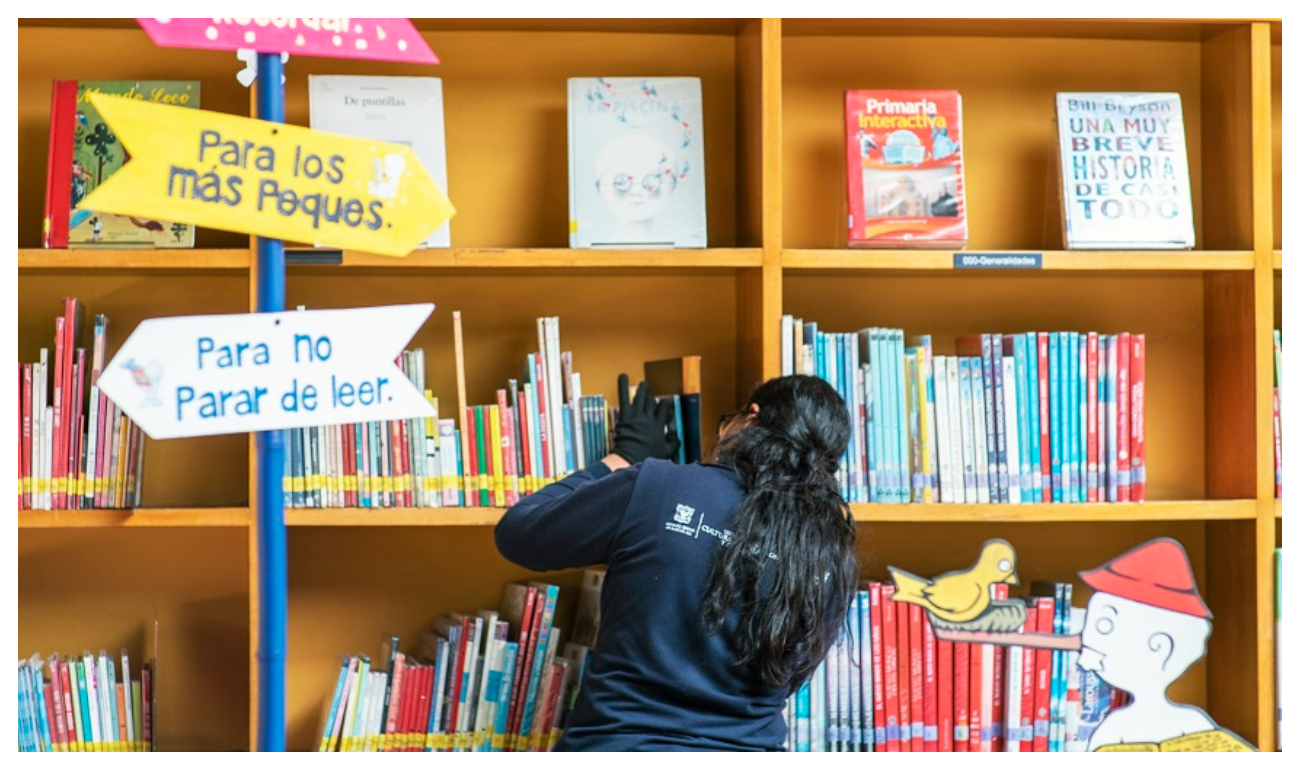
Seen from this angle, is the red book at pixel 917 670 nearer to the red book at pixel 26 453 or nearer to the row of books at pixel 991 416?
the row of books at pixel 991 416

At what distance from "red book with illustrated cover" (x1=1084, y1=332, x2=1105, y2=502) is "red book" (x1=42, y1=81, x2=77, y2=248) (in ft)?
6.74

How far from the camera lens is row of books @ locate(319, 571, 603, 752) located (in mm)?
2432

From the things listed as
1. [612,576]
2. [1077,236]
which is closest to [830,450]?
[612,576]

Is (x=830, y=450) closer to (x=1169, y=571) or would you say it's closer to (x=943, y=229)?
(x=943, y=229)

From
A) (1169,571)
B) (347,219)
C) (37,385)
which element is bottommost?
(1169,571)

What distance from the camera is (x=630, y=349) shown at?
2742 mm

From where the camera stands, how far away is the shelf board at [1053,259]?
244cm

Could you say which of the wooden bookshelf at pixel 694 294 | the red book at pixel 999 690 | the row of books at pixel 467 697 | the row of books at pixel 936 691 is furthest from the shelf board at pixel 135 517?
the red book at pixel 999 690

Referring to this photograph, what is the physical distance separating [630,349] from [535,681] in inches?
29.7

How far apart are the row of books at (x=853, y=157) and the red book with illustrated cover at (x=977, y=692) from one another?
0.83 m

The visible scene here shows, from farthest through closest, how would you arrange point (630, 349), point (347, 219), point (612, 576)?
1. point (630, 349)
2. point (612, 576)
3. point (347, 219)

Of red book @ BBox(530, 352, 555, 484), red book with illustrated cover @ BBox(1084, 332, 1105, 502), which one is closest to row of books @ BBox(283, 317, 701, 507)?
red book @ BBox(530, 352, 555, 484)

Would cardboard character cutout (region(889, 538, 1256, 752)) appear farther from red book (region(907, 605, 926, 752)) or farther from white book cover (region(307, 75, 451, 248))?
white book cover (region(307, 75, 451, 248))

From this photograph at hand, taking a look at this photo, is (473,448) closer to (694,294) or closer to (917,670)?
(694,294)
